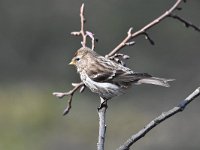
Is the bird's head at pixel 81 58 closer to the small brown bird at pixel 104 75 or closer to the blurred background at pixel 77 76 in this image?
the small brown bird at pixel 104 75

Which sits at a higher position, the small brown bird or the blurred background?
the blurred background

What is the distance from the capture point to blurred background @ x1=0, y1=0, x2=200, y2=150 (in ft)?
32.5

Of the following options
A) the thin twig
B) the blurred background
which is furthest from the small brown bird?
the blurred background

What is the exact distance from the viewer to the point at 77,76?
10.6 meters

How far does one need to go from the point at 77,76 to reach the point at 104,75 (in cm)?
605

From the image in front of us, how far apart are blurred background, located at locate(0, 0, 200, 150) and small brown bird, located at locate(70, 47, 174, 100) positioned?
4591 millimetres

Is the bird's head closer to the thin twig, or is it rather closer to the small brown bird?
the small brown bird

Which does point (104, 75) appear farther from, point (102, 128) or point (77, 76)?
point (77, 76)

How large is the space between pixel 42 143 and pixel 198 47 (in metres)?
3.75

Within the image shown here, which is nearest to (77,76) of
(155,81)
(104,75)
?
(104,75)

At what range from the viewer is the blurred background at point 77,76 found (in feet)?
32.5

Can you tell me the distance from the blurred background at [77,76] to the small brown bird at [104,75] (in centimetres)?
459

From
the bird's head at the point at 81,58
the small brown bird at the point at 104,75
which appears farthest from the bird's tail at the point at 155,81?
the bird's head at the point at 81,58

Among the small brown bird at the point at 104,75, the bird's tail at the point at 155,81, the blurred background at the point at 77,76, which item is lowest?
the bird's tail at the point at 155,81
